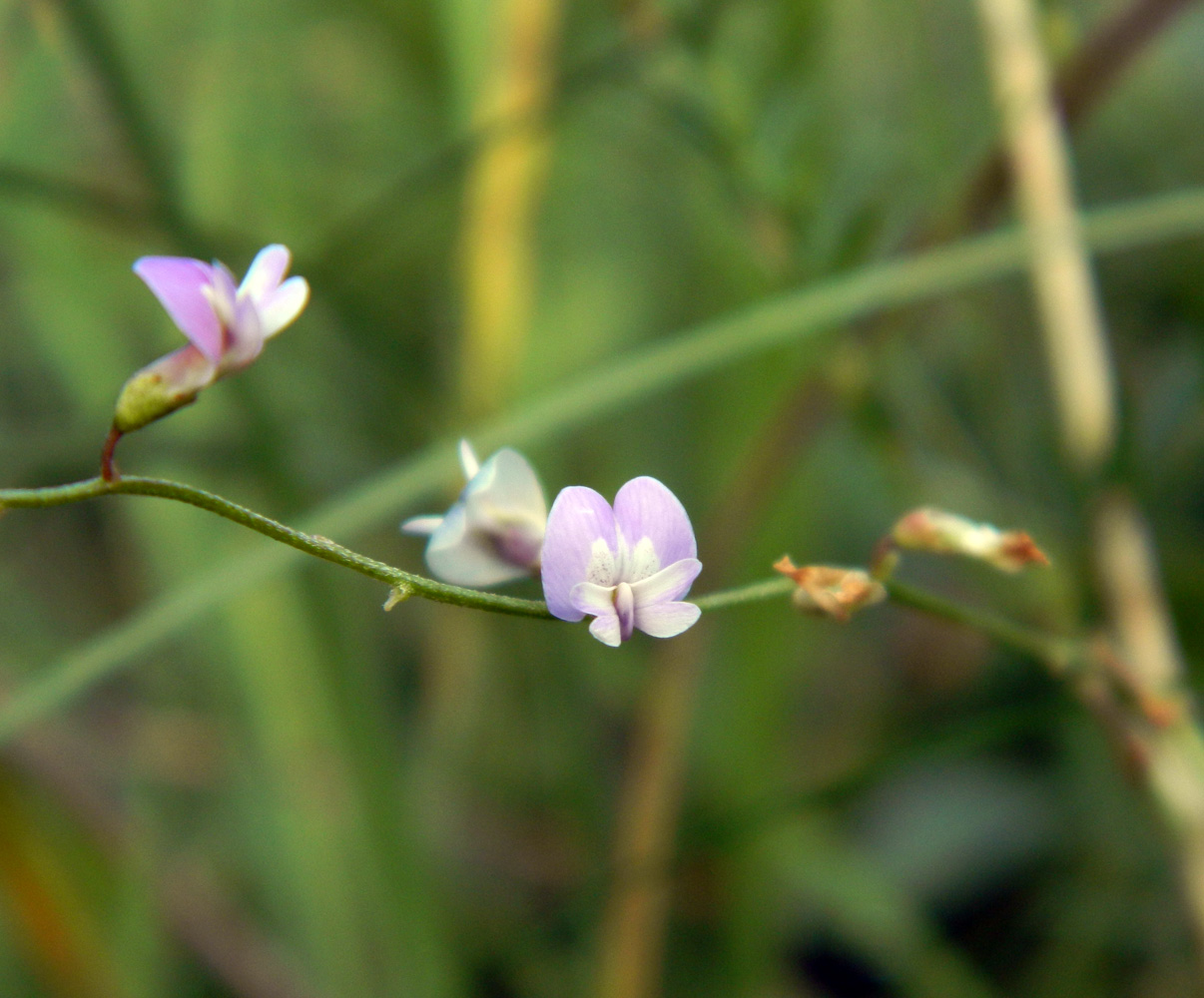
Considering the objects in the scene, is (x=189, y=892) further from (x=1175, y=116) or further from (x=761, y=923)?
(x=1175, y=116)

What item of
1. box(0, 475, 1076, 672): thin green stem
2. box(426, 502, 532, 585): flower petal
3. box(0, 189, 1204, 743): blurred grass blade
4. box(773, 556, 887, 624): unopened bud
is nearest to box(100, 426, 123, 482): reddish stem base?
box(0, 475, 1076, 672): thin green stem

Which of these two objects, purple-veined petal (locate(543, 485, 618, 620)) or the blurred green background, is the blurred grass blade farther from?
purple-veined petal (locate(543, 485, 618, 620))

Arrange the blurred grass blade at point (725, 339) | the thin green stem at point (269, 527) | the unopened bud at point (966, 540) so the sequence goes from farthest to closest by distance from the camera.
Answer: the blurred grass blade at point (725, 339) → the unopened bud at point (966, 540) → the thin green stem at point (269, 527)

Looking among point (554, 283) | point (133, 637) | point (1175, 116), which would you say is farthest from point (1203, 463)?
point (133, 637)

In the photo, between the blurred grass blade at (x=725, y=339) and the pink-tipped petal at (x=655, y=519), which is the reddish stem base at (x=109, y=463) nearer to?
the pink-tipped petal at (x=655, y=519)

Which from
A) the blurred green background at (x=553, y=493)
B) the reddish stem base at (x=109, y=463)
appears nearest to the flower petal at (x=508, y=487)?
the reddish stem base at (x=109, y=463)
